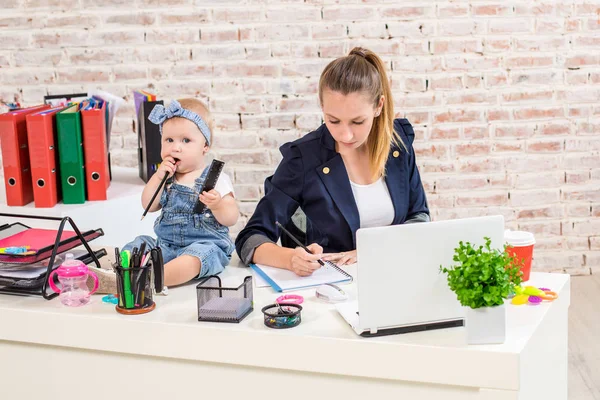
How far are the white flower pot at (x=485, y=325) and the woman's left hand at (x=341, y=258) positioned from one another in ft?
2.10

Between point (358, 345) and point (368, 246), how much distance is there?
0.62ft

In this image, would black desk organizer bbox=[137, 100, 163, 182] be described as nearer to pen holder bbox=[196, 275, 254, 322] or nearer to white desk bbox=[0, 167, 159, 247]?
white desk bbox=[0, 167, 159, 247]

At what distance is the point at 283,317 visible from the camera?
1.51 meters

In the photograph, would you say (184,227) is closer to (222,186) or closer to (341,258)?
(222,186)

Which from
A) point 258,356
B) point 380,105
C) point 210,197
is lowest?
point 258,356

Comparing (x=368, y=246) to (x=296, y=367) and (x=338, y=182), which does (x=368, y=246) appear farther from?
(x=338, y=182)

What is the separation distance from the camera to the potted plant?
1.36m

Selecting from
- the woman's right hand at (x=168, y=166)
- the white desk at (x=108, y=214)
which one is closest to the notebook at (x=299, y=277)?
the woman's right hand at (x=168, y=166)

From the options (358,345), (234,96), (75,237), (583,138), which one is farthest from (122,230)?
(583,138)

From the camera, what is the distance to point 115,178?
2885 mm

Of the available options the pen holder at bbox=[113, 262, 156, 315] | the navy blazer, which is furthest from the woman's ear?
the pen holder at bbox=[113, 262, 156, 315]

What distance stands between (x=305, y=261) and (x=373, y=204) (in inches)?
16.7

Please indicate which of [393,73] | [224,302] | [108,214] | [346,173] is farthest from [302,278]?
[393,73]

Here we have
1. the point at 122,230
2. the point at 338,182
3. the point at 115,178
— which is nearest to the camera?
the point at 338,182
